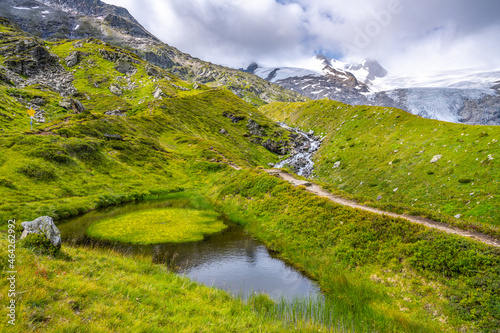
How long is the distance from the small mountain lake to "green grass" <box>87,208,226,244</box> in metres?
1.51

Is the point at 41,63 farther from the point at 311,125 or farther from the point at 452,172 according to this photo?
the point at 452,172

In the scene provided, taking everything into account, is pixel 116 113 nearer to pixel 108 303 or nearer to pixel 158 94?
pixel 158 94

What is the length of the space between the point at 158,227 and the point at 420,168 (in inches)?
1888

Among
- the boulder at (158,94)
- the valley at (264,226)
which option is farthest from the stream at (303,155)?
the boulder at (158,94)

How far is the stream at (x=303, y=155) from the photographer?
265 feet

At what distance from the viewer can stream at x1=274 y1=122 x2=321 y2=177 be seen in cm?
8079

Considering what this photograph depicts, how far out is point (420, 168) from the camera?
1641 inches

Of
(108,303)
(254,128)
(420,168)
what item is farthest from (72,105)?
(420,168)

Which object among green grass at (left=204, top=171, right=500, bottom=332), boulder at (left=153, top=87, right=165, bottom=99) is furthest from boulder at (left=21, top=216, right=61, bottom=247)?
boulder at (left=153, top=87, right=165, bottom=99)

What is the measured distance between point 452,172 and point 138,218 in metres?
53.5

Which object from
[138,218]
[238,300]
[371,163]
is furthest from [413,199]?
[138,218]

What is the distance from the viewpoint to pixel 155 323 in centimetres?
891

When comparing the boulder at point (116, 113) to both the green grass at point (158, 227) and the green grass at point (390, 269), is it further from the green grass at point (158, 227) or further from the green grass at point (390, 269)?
the green grass at point (390, 269)

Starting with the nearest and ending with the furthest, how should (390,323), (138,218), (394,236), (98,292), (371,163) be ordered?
(98,292)
(390,323)
(394,236)
(138,218)
(371,163)
